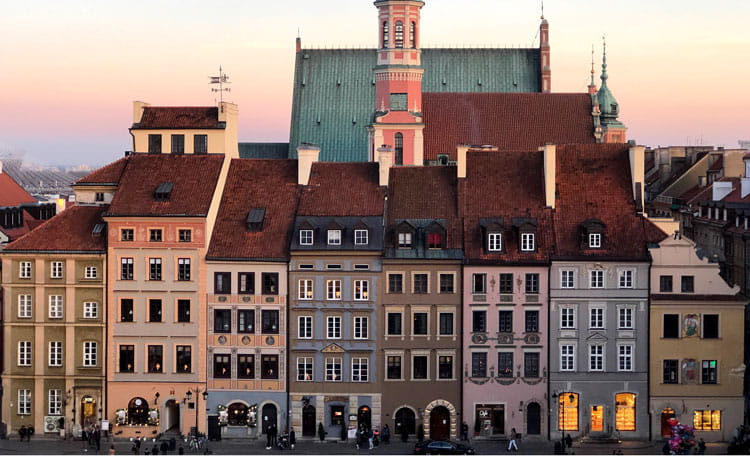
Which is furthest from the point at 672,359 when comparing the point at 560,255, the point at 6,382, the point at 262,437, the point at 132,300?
the point at 6,382

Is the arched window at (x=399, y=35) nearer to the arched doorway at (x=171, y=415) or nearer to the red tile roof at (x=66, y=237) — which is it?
the red tile roof at (x=66, y=237)

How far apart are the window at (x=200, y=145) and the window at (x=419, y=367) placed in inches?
837

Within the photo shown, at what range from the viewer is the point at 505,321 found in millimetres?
100500

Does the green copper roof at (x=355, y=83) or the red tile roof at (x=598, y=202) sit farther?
the green copper roof at (x=355, y=83)

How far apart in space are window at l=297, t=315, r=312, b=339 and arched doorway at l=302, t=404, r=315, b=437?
4596mm

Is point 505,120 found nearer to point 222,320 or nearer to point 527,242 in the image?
point 527,242

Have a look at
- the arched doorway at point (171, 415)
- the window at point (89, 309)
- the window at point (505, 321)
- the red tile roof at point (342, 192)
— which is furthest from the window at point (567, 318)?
the window at point (89, 309)

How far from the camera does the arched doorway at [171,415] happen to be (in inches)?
4006

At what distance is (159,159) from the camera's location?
10619 centimetres

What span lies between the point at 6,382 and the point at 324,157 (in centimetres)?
6663

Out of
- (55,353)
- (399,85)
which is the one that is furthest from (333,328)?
(399,85)

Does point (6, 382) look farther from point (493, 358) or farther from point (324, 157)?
point (324, 157)

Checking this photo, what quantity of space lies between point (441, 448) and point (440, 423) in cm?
709

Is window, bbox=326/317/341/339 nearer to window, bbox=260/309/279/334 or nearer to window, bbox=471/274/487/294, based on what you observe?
window, bbox=260/309/279/334
